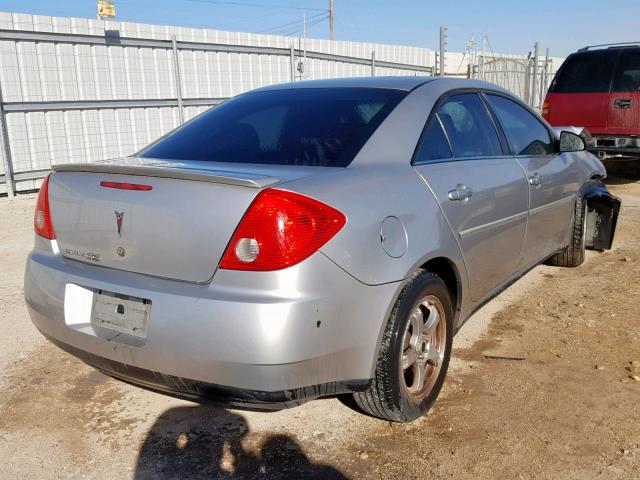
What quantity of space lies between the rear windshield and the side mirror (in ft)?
6.38

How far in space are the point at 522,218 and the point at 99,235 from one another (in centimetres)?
243

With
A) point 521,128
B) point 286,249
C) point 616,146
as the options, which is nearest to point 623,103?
point 616,146

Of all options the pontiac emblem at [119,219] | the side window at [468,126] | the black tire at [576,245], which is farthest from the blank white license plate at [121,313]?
the black tire at [576,245]

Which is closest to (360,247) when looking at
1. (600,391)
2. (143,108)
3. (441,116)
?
(441,116)

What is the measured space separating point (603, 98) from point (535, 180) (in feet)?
18.9

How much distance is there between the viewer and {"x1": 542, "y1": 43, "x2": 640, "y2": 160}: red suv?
27.7 ft

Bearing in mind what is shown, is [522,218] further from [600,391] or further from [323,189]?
[323,189]

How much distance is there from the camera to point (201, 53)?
37.4 feet

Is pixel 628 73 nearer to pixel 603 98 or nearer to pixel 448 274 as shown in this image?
pixel 603 98

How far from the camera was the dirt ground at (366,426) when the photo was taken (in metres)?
2.43

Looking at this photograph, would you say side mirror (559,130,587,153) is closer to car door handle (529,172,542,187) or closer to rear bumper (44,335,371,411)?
car door handle (529,172,542,187)

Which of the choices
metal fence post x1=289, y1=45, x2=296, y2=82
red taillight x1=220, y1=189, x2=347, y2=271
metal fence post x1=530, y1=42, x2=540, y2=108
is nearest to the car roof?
red taillight x1=220, y1=189, x2=347, y2=271

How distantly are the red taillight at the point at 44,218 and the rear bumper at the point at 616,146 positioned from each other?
7.65 metres

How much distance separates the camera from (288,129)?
2.90m
